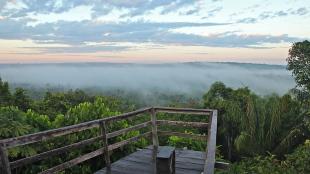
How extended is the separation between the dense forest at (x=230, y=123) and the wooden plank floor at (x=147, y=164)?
2.58 feet

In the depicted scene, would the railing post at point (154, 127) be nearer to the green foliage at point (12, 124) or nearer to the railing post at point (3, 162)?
the green foliage at point (12, 124)

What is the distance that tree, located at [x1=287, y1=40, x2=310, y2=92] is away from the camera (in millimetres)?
25938

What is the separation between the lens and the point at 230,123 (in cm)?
2647

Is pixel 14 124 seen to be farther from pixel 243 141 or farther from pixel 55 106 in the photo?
pixel 55 106

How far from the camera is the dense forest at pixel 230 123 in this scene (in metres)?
7.55

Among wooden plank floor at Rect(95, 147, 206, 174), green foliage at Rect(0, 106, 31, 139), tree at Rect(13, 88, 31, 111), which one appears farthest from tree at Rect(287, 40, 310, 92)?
green foliage at Rect(0, 106, 31, 139)

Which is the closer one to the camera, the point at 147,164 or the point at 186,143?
the point at 147,164

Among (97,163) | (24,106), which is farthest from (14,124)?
(24,106)

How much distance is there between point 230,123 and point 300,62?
21.8 ft

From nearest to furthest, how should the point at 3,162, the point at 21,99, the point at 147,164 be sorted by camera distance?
the point at 3,162
the point at 147,164
the point at 21,99

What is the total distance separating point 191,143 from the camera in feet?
37.3

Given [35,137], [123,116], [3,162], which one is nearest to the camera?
[3,162]

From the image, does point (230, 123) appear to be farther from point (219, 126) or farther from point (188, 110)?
point (188, 110)

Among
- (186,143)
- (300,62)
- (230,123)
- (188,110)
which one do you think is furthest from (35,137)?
(300,62)
